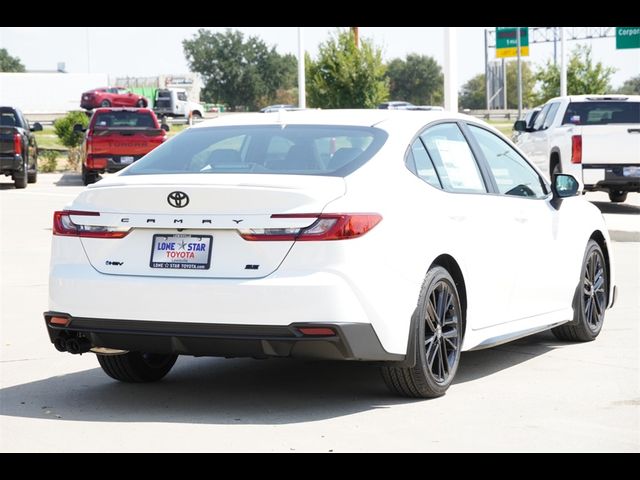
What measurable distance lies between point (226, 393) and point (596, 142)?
15058mm

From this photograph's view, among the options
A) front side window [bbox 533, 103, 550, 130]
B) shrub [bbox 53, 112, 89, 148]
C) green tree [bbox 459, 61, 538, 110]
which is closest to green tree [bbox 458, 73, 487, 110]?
green tree [bbox 459, 61, 538, 110]

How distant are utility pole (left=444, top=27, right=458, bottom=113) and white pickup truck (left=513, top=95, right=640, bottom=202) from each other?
176cm

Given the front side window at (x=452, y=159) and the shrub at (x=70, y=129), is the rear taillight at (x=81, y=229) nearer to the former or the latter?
the front side window at (x=452, y=159)

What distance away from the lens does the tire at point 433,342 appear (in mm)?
6914

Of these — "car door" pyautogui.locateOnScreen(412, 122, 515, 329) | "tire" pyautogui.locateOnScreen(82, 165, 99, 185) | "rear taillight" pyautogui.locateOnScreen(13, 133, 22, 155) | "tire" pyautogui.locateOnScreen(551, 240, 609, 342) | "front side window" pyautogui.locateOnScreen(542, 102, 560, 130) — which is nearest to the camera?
"car door" pyautogui.locateOnScreen(412, 122, 515, 329)

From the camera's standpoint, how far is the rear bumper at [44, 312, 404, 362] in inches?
255

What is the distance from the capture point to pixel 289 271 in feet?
21.2

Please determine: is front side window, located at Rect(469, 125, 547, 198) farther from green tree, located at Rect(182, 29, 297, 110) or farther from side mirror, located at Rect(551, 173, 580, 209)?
green tree, located at Rect(182, 29, 297, 110)

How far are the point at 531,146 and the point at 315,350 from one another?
1783 centimetres

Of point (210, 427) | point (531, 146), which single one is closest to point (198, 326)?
point (210, 427)

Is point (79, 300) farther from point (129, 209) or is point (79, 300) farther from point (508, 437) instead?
point (508, 437)

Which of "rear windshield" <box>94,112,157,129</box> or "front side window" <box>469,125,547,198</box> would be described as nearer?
"front side window" <box>469,125,547,198</box>

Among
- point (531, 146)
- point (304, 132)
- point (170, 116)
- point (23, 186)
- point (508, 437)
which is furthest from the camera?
point (170, 116)

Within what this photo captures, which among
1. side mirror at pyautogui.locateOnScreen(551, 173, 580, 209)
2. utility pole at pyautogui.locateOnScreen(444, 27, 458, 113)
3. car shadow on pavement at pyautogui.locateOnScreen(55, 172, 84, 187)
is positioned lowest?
car shadow on pavement at pyautogui.locateOnScreen(55, 172, 84, 187)
